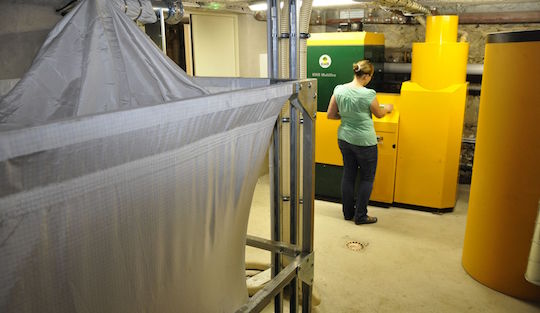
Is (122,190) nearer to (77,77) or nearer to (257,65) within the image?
(77,77)

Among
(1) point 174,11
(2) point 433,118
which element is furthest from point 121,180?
(2) point 433,118

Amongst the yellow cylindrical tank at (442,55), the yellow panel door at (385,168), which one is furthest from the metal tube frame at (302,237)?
the yellow cylindrical tank at (442,55)

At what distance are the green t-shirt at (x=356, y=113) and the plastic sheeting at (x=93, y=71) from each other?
2.60 meters

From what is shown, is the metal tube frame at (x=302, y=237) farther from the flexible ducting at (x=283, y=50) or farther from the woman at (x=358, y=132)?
the woman at (x=358, y=132)

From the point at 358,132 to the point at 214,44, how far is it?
2227 millimetres

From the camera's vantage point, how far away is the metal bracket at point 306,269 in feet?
4.75

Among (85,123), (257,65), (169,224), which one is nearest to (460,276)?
(169,224)

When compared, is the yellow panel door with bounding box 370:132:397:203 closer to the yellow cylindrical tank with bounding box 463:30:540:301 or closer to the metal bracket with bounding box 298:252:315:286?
the yellow cylindrical tank with bounding box 463:30:540:301

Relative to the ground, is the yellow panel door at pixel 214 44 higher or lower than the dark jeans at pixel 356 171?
higher

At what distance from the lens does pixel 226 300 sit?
1.17 m

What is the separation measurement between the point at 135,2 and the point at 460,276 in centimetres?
281

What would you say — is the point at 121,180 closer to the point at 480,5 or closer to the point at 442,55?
the point at 442,55

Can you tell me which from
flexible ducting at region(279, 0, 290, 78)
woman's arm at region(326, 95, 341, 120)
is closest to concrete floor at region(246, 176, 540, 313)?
woman's arm at region(326, 95, 341, 120)

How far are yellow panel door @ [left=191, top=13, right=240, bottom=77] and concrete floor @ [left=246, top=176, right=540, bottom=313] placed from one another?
1.81 meters
